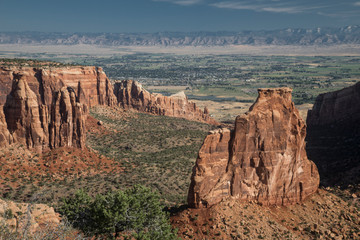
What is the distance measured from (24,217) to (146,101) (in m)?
87.8

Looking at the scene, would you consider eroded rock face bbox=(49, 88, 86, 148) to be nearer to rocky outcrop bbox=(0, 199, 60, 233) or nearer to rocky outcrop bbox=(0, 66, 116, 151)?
rocky outcrop bbox=(0, 66, 116, 151)

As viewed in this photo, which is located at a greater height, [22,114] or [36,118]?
[22,114]

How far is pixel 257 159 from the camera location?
39.7 m

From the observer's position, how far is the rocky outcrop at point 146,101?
11631 cm

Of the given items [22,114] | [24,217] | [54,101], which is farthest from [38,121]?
[24,217]

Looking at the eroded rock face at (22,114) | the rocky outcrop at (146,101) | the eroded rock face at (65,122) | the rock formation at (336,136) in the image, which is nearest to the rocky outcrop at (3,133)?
the eroded rock face at (22,114)

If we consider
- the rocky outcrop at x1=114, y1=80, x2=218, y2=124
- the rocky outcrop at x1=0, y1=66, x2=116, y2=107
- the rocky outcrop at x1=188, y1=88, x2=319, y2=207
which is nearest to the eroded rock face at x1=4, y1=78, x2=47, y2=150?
the rocky outcrop at x1=0, y1=66, x2=116, y2=107

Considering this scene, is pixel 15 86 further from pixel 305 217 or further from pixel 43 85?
pixel 305 217

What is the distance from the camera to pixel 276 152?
4038cm

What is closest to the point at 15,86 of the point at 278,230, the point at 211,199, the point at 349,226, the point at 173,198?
the point at 173,198

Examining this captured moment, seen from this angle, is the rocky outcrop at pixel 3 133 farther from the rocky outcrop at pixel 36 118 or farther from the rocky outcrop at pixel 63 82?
the rocky outcrop at pixel 63 82

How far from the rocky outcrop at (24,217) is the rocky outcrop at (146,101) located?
81336 millimetres

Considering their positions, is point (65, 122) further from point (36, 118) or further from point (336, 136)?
point (336, 136)

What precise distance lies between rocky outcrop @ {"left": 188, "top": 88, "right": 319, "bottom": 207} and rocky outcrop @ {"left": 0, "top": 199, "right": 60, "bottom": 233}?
1368 centimetres
